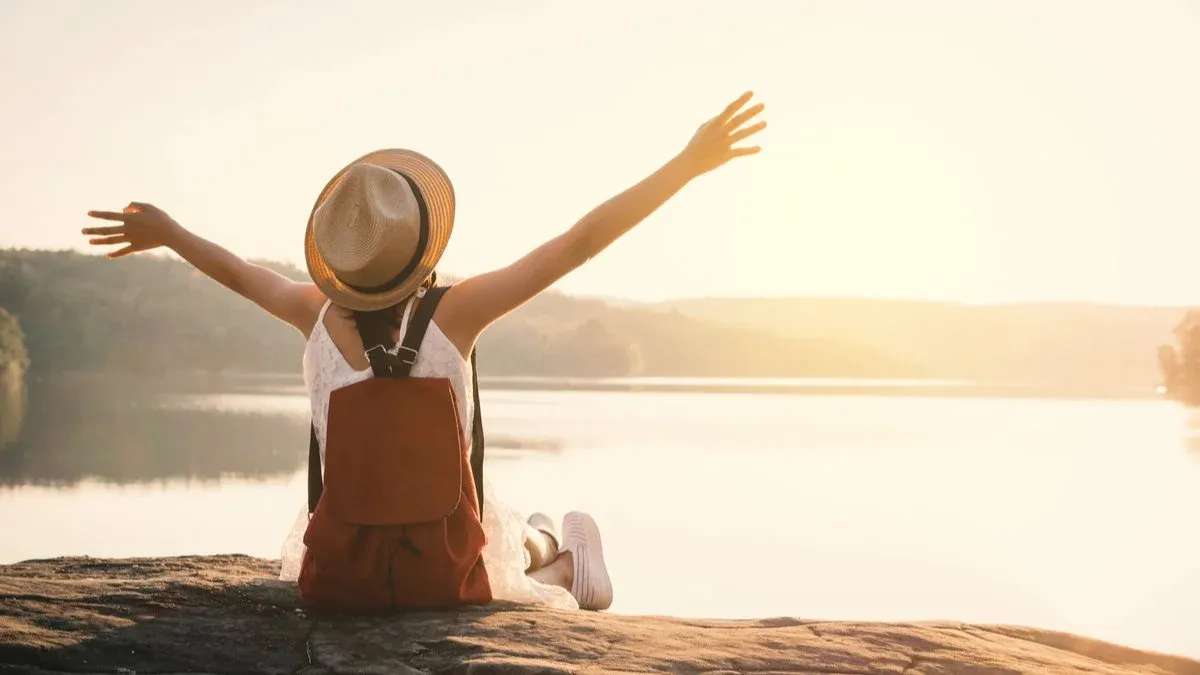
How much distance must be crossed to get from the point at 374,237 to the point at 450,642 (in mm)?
1080

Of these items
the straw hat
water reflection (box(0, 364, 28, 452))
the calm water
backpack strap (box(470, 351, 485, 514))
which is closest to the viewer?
the straw hat

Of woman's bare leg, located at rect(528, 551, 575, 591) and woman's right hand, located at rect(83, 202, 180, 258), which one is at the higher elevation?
woman's right hand, located at rect(83, 202, 180, 258)

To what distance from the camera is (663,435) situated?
638 inches

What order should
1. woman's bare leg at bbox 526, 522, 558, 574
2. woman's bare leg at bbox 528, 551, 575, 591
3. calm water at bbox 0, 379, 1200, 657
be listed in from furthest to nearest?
calm water at bbox 0, 379, 1200, 657 < woman's bare leg at bbox 528, 551, 575, 591 < woman's bare leg at bbox 526, 522, 558, 574

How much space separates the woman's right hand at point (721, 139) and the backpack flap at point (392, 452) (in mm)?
870

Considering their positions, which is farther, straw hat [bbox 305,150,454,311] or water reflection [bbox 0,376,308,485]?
water reflection [bbox 0,376,308,485]

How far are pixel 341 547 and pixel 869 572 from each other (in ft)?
14.5

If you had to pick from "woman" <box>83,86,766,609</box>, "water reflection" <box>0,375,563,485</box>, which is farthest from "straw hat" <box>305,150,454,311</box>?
"water reflection" <box>0,375,563,485</box>

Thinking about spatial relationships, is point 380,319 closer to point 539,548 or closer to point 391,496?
point 391,496

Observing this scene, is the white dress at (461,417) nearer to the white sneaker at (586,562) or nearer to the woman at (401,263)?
the woman at (401,263)

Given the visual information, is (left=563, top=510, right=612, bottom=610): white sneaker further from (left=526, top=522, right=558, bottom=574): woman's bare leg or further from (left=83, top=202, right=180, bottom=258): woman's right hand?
(left=83, top=202, right=180, bottom=258): woman's right hand

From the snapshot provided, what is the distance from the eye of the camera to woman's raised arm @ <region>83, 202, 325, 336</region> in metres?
3.46

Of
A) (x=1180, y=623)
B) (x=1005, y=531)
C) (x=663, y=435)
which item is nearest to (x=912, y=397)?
(x=663, y=435)

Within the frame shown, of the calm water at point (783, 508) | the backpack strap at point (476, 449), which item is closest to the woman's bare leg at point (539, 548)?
the backpack strap at point (476, 449)
